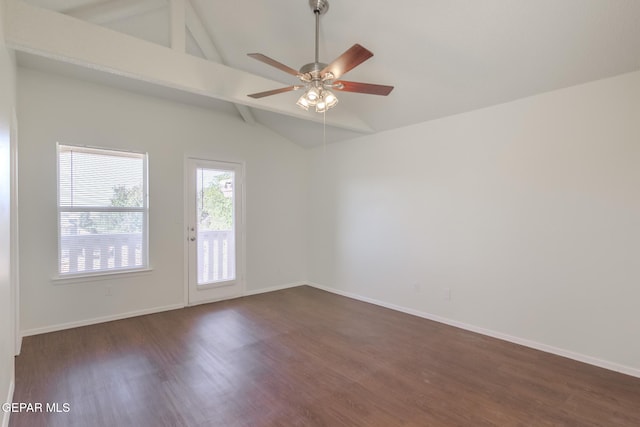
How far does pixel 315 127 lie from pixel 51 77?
10.6ft

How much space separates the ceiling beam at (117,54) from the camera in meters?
2.29

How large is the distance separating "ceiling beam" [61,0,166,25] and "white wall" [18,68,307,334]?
95 centimetres

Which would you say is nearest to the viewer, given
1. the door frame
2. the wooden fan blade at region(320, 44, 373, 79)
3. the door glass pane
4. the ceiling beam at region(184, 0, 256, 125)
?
the wooden fan blade at region(320, 44, 373, 79)

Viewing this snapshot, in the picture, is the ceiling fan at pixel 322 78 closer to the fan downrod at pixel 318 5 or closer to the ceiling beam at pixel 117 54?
the fan downrod at pixel 318 5

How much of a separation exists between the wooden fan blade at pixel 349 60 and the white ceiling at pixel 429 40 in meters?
0.87

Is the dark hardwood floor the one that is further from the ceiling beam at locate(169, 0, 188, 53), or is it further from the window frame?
the ceiling beam at locate(169, 0, 188, 53)

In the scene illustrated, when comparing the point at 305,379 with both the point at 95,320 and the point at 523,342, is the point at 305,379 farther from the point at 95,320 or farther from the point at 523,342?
the point at 95,320

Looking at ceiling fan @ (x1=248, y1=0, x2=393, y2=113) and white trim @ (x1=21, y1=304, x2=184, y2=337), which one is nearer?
ceiling fan @ (x1=248, y1=0, x2=393, y2=113)

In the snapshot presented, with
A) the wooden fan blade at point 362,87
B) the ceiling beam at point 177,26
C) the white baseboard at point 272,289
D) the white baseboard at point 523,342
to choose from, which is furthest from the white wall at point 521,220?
the ceiling beam at point 177,26

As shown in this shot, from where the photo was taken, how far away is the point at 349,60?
210 centimetres

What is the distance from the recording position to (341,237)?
5238 millimetres

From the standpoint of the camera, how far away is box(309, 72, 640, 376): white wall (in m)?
2.73

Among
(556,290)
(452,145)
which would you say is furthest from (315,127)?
(556,290)
